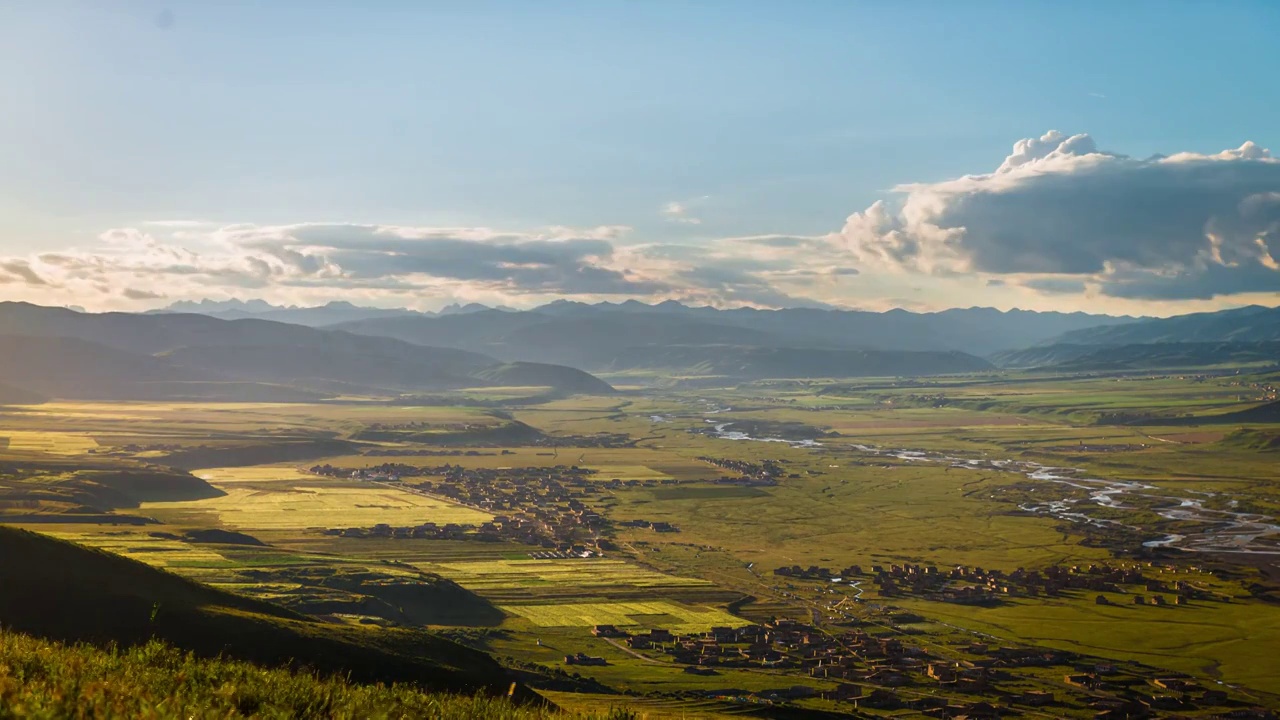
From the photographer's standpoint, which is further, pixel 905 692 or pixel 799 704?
pixel 905 692

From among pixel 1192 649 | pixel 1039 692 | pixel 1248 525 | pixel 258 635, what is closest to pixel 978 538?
pixel 1248 525

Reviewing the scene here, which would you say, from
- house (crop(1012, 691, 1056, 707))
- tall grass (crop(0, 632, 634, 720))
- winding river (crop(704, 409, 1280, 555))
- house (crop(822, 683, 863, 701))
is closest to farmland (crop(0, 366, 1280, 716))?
winding river (crop(704, 409, 1280, 555))

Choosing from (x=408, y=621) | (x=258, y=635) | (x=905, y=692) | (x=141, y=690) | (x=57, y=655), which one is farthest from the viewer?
(x=408, y=621)

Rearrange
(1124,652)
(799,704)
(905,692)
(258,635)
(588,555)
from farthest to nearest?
(588,555)
(1124,652)
(905,692)
(799,704)
(258,635)

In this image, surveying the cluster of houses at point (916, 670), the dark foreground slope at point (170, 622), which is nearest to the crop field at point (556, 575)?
the cluster of houses at point (916, 670)

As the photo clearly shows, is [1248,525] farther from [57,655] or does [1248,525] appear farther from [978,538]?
[57,655]

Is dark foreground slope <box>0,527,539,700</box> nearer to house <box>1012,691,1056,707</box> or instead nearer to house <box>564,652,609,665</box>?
house <box>564,652,609,665</box>
